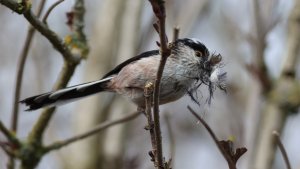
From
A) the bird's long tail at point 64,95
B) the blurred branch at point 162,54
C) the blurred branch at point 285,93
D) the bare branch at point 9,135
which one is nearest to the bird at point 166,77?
the bird's long tail at point 64,95

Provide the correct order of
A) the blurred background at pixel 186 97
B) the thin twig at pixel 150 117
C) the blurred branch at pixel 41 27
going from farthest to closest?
the blurred background at pixel 186 97
the blurred branch at pixel 41 27
the thin twig at pixel 150 117

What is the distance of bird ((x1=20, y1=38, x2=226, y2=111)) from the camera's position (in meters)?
2.27

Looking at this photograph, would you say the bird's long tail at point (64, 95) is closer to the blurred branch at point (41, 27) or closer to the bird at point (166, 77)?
the bird at point (166, 77)

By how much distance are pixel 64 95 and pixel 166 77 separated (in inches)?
25.1

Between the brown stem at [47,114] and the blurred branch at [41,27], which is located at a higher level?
the blurred branch at [41,27]

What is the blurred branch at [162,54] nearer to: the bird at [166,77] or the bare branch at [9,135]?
the bird at [166,77]

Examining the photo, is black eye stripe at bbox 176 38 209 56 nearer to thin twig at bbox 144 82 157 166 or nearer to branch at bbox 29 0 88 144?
branch at bbox 29 0 88 144

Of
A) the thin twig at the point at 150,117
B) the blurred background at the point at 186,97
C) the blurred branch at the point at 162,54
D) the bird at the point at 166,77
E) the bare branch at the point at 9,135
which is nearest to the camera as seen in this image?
the blurred branch at the point at 162,54

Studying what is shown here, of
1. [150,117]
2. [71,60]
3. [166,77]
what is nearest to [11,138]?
[71,60]

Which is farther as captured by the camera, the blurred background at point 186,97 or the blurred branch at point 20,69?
the blurred background at point 186,97

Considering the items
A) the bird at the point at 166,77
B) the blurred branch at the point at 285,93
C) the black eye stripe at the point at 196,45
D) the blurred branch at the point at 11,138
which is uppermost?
the black eye stripe at the point at 196,45

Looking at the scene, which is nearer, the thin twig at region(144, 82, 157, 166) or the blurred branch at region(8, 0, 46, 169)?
the thin twig at region(144, 82, 157, 166)

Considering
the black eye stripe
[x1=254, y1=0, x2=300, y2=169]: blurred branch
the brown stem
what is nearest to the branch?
the brown stem

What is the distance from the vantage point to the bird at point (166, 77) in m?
2.27
